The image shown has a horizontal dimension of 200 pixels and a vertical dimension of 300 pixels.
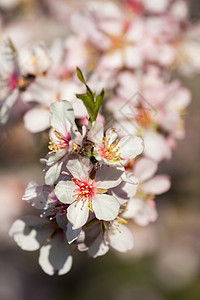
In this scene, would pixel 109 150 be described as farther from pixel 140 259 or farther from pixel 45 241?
pixel 140 259

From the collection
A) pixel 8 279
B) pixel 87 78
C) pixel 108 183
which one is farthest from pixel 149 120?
pixel 8 279

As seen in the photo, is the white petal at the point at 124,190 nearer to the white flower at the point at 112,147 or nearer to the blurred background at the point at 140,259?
the white flower at the point at 112,147

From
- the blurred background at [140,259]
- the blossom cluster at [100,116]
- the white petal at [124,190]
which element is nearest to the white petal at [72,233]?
the blossom cluster at [100,116]

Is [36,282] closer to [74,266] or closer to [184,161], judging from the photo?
[74,266]

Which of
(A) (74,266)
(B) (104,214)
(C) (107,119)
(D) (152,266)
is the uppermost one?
(C) (107,119)

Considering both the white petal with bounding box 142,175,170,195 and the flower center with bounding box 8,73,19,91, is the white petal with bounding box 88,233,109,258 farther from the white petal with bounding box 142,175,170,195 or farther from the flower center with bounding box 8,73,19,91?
the flower center with bounding box 8,73,19,91
